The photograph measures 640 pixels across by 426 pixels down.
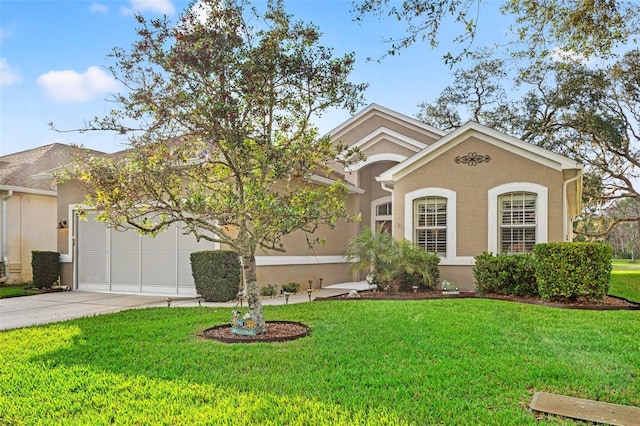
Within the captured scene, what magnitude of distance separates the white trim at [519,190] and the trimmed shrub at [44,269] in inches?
515

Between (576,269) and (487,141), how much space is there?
441 centimetres

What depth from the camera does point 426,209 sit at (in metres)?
13.9

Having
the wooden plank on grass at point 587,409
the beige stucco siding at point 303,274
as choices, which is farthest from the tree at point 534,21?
the beige stucco siding at point 303,274

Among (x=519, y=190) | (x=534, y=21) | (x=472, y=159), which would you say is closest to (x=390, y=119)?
(x=472, y=159)

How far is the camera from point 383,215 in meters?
18.4

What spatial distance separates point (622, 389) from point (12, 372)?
6.89m

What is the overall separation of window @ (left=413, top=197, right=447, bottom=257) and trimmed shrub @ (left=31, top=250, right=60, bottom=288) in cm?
1122

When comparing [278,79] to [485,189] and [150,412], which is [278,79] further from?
[485,189]

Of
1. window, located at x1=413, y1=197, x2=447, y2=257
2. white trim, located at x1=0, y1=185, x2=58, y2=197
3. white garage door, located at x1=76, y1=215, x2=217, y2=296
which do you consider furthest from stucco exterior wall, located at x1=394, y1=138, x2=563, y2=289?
white trim, located at x1=0, y1=185, x2=58, y2=197

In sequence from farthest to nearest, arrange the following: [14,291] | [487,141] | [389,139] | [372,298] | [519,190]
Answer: [389,139] → [14,291] → [487,141] → [519,190] → [372,298]

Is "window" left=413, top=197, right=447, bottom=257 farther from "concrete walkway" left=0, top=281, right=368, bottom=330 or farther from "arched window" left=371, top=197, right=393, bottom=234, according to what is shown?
"arched window" left=371, top=197, right=393, bottom=234

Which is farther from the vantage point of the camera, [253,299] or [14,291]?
[14,291]

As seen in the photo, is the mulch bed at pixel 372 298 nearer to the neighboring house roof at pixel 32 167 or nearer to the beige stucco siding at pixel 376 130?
the beige stucco siding at pixel 376 130

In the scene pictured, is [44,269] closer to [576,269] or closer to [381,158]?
[381,158]
